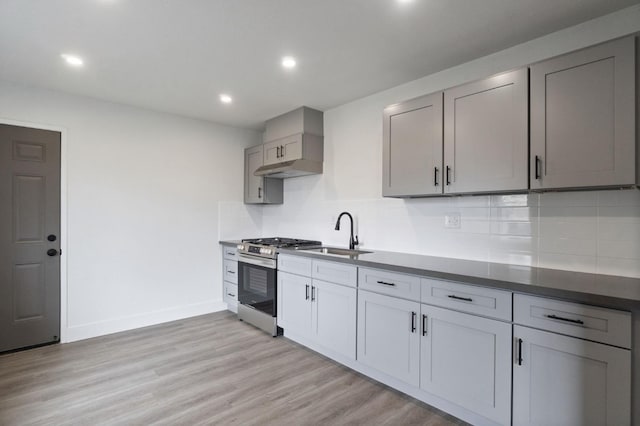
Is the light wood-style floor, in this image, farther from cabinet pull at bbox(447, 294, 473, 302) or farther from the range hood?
the range hood

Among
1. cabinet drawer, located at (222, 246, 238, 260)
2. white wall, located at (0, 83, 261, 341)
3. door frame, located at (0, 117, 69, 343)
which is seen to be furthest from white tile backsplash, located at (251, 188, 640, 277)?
door frame, located at (0, 117, 69, 343)

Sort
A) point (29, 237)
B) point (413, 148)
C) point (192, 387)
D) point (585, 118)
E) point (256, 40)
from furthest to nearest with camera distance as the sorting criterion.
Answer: point (29, 237) < point (413, 148) < point (192, 387) < point (256, 40) < point (585, 118)

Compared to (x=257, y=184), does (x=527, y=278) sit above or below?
below

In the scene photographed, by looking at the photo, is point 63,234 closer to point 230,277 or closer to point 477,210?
point 230,277

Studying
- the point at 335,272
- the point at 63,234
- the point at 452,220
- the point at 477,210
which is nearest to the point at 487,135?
the point at 477,210

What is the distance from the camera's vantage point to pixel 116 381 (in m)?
2.56

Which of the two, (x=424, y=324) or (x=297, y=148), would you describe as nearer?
(x=424, y=324)

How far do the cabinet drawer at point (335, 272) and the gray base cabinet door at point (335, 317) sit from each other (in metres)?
0.05

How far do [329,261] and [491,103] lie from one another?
1.69 meters

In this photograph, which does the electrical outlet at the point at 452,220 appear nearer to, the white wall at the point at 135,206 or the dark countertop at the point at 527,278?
the dark countertop at the point at 527,278

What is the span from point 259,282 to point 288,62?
7.41ft

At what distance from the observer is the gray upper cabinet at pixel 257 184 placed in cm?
437

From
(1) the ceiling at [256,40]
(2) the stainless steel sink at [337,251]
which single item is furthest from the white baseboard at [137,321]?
(1) the ceiling at [256,40]

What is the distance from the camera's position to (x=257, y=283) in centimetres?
369
